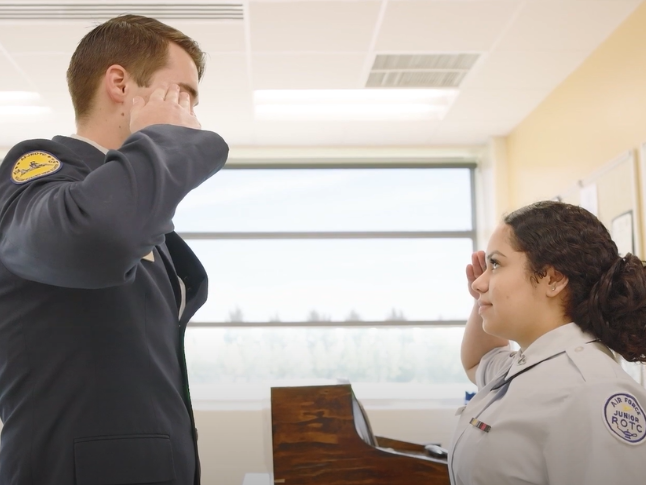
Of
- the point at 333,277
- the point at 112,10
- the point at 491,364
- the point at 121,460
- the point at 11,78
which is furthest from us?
the point at 333,277

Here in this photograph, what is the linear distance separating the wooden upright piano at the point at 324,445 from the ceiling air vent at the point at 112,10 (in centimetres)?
209

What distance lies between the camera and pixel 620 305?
5.06 feet

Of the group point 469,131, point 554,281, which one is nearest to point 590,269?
point 554,281

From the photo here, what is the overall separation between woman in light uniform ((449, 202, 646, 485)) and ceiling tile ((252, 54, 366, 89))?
2.99 m

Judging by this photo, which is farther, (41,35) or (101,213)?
(41,35)

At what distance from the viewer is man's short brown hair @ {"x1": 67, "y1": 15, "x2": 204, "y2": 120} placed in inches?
46.3

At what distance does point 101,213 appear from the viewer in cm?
87

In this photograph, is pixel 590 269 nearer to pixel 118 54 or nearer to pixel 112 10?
pixel 118 54

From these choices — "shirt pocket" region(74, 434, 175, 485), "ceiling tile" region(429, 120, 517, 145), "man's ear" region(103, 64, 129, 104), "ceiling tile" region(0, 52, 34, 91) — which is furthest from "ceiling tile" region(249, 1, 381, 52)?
"shirt pocket" region(74, 434, 175, 485)

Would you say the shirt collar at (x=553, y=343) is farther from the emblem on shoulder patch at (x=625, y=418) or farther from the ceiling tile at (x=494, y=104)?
the ceiling tile at (x=494, y=104)

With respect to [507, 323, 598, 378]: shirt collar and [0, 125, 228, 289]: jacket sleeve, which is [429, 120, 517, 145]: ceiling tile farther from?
[0, 125, 228, 289]: jacket sleeve

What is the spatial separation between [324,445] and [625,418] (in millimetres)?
1964

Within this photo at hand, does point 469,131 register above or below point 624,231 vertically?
above

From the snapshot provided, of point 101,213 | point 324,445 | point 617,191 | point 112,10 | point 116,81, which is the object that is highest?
point 112,10
